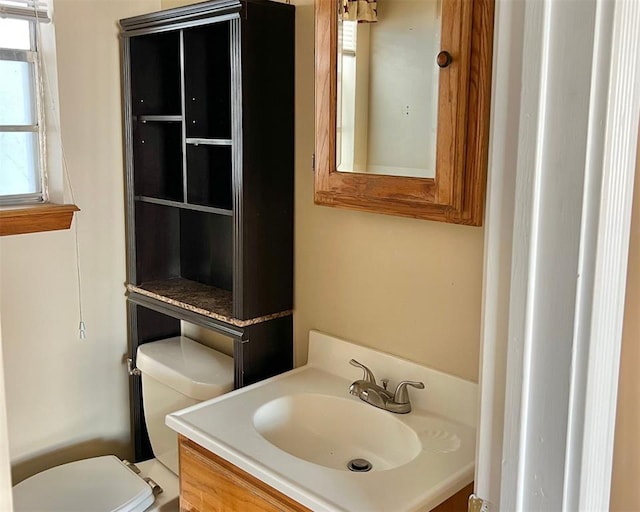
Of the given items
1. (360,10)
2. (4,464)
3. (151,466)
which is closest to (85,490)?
(151,466)

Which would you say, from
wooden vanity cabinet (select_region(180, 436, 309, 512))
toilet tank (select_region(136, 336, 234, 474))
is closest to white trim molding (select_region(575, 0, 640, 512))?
wooden vanity cabinet (select_region(180, 436, 309, 512))

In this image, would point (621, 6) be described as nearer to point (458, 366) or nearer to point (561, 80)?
point (561, 80)

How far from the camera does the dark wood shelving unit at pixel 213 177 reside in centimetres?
170

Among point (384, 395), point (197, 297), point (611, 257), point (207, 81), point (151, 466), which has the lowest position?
point (151, 466)

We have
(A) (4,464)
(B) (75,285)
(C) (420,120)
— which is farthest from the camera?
(B) (75,285)

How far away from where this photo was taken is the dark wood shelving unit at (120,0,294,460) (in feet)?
5.57

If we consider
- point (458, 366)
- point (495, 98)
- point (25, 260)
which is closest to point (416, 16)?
point (495, 98)

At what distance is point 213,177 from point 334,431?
2.82 ft

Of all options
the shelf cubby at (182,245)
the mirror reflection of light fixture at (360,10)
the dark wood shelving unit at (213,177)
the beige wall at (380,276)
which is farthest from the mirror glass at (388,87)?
the shelf cubby at (182,245)

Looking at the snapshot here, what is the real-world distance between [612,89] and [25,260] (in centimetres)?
177

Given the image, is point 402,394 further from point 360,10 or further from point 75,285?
point 75,285

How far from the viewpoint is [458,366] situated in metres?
1.52

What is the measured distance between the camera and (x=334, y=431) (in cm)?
162

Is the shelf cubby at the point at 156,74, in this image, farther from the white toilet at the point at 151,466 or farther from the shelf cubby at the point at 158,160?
the white toilet at the point at 151,466
